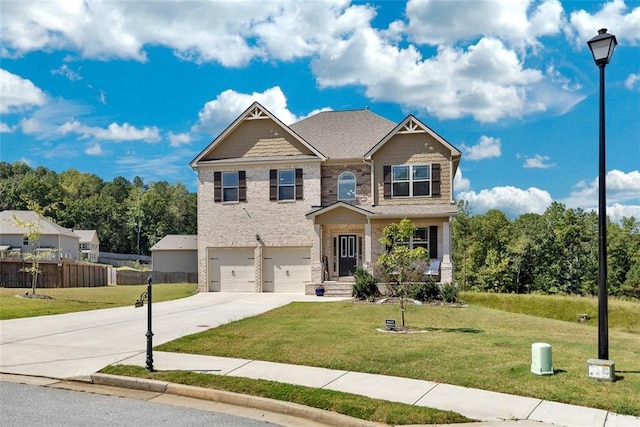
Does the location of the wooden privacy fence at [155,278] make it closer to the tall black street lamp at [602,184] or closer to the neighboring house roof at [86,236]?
the tall black street lamp at [602,184]

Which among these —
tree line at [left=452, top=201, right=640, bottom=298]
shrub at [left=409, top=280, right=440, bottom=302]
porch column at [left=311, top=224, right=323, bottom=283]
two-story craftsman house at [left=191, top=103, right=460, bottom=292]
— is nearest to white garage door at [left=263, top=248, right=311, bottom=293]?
two-story craftsman house at [left=191, top=103, right=460, bottom=292]

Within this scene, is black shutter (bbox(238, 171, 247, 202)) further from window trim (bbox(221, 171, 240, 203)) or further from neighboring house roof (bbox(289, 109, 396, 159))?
neighboring house roof (bbox(289, 109, 396, 159))

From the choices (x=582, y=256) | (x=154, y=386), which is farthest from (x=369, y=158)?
(x=582, y=256)

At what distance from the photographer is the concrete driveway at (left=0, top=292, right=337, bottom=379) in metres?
9.15

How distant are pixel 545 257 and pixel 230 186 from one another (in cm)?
3529

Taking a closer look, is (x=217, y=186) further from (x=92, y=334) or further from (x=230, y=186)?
(x=92, y=334)

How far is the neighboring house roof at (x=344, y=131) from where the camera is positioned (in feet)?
87.1

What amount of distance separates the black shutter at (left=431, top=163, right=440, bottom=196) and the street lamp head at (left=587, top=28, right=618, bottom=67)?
16022 millimetres

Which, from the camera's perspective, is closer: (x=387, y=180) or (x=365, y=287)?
(x=365, y=287)

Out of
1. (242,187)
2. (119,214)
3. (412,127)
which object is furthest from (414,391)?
(119,214)

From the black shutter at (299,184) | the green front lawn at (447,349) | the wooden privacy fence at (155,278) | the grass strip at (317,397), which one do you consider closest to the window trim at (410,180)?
the black shutter at (299,184)

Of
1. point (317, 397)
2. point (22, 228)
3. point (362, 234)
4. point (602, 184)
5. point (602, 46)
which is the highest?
point (602, 46)

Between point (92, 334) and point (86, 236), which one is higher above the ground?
point (86, 236)

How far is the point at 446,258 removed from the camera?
23.7m
